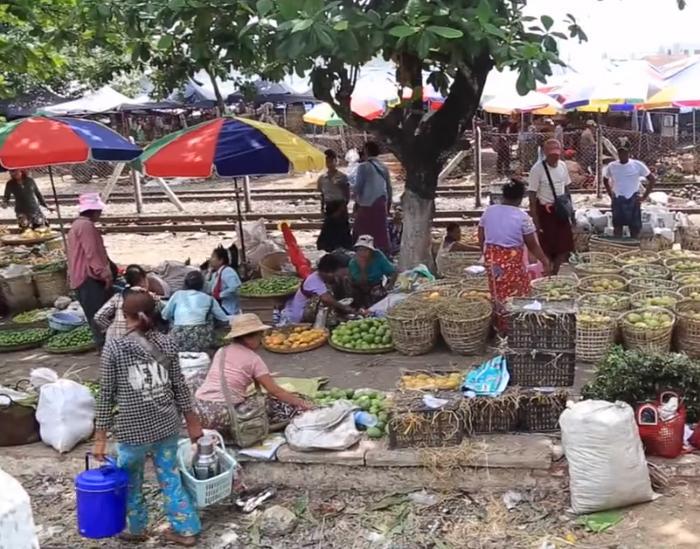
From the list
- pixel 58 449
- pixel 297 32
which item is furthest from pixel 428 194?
pixel 58 449

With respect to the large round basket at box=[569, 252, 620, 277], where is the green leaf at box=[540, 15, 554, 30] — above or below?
above

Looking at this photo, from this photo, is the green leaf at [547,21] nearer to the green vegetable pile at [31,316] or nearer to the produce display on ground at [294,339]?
the produce display on ground at [294,339]

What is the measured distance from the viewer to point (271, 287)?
30.0 ft

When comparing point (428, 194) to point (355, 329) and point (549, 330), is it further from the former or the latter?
point (549, 330)

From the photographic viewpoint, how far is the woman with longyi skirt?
7137 millimetres

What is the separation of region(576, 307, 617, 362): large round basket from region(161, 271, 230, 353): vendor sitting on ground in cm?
336

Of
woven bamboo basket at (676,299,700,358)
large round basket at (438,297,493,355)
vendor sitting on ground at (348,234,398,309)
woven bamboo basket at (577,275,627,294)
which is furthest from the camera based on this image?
vendor sitting on ground at (348,234,398,309)

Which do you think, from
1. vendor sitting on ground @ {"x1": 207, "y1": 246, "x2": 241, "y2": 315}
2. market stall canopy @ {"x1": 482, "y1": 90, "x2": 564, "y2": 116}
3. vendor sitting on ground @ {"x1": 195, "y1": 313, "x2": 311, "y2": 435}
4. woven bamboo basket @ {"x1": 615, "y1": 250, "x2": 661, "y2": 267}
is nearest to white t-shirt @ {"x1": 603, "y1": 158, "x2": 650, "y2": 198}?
woven bamboo basket @ {"x1": 615, "y1": 250, "x2": 661, "y2": 267}

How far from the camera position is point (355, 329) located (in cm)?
795

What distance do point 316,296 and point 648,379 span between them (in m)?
4.03

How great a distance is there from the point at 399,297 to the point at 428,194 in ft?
4.88

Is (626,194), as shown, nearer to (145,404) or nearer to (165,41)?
(165,41)

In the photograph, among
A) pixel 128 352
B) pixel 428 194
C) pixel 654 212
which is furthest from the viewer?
pixel 654 212

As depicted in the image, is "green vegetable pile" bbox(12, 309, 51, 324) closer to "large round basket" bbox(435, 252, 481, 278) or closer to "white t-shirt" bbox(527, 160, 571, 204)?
"large round basket" bbox(435, 252, 481, 278)
